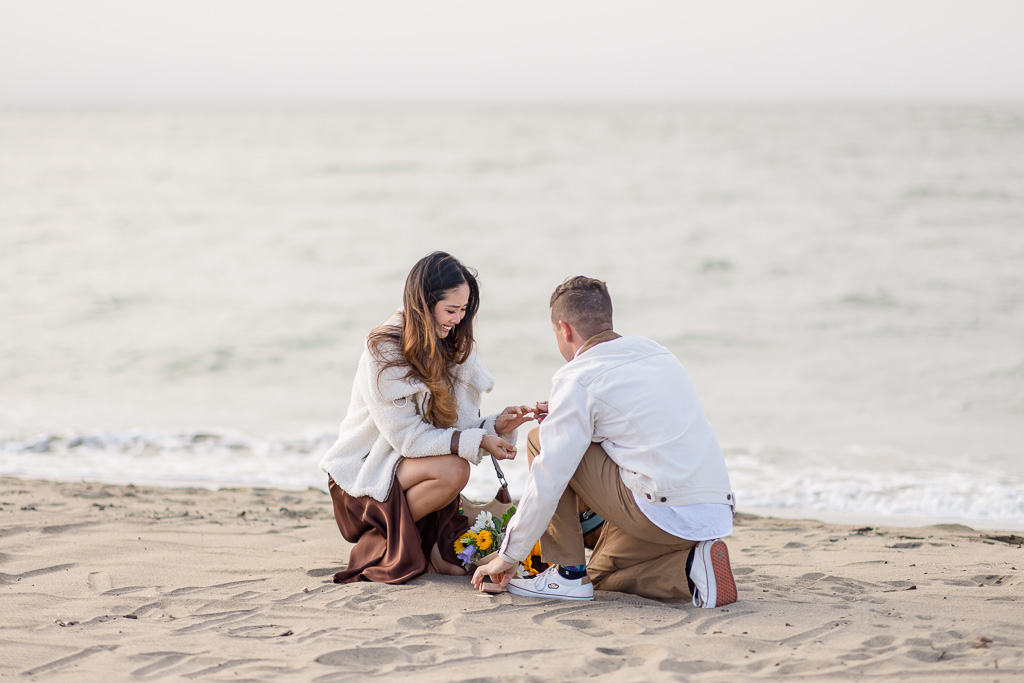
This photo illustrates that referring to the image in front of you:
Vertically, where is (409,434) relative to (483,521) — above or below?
above

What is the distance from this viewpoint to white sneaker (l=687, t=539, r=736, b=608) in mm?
3166

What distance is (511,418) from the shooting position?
372cm

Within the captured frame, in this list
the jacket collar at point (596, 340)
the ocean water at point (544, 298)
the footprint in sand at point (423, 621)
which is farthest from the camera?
the ocean water at point (544, 298)

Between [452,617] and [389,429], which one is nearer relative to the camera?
[452,617]

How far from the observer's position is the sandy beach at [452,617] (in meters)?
2.63

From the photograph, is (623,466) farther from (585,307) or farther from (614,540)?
(585,307)

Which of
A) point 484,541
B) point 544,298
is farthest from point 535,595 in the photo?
point 544,298

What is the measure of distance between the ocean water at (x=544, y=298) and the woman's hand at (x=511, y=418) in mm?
2421

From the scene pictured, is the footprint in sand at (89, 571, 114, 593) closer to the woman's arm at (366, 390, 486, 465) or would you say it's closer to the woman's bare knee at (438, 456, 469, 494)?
the woman's arm at (366, 390, 486, 465)

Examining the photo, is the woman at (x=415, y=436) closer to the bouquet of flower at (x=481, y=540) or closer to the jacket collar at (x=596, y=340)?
the bouquet of flower at (x=481, y=540)

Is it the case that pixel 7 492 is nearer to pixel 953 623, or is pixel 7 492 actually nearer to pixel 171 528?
pixel 171 528

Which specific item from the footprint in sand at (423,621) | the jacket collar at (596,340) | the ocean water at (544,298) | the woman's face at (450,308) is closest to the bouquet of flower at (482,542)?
the footprint in sand at (423,621)

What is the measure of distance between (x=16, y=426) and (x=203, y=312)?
5.60 metres

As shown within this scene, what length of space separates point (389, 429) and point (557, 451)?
0.78 m
